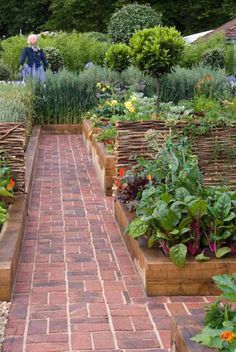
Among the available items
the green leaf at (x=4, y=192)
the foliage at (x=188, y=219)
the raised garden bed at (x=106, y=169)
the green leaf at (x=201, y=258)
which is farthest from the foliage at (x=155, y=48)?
the green leaf at (x=201, y=258)

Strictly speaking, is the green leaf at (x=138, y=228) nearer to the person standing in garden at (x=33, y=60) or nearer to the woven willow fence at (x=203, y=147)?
the woven willow fence at (x=203, y=147)

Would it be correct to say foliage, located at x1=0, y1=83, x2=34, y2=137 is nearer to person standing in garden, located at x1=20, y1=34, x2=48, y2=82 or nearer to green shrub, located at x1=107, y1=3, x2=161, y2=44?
person standing in garden, located at x1=20, y1=34, x2=48, y2=82

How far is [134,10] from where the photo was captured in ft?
71.8

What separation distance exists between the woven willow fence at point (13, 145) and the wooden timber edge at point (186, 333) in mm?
3016

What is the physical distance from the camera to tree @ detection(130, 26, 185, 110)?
787 cm

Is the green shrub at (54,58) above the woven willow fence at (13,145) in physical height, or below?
above

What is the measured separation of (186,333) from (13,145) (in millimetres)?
3264

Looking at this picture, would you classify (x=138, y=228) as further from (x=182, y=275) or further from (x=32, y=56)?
(x=32, y=56)

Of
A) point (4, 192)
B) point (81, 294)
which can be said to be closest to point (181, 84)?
point (4, 192)

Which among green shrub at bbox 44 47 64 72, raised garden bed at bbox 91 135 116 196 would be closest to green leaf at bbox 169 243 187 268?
raised garden bed at bbox 91 135 116 196

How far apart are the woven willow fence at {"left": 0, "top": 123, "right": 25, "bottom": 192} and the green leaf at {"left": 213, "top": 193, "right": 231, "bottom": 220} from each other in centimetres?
218

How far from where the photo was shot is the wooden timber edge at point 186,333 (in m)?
2.78

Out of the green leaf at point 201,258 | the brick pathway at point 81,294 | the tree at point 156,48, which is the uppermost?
the tree at point 156,48

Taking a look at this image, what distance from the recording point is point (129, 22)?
21500 mm
